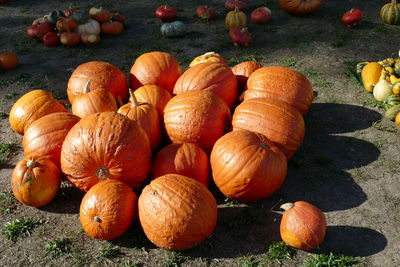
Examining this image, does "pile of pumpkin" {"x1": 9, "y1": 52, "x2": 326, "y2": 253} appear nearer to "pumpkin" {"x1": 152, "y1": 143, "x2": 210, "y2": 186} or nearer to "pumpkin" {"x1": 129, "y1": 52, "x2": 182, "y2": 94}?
"pumpkin" {"x1": 152, "y1": 143, "x2": 210, "y2": 186}

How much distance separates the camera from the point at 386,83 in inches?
231

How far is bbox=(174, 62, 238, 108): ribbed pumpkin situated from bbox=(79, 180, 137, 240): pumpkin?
1.65 m

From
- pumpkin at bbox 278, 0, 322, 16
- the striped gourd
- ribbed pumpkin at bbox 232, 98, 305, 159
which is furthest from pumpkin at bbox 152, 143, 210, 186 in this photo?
the striped gourd

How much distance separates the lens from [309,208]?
3.71 m

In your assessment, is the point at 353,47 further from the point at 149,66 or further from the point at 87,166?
the point at 87,166

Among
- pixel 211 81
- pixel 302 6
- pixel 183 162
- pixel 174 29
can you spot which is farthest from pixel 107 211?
pixel 302 6

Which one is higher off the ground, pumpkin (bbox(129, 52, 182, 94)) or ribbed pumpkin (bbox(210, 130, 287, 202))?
pumpkin (bbox(129, 52, 182, 94))

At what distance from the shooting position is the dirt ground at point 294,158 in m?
3.75

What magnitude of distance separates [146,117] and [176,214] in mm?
1307

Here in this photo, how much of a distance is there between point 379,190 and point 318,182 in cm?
59

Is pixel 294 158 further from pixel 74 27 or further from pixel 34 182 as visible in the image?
pixel 74 27

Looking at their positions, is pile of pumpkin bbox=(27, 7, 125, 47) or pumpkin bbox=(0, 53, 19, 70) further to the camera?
pile of pumpkin bbox=(27, 7, 125, 47)

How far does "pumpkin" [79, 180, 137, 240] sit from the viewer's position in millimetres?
3717

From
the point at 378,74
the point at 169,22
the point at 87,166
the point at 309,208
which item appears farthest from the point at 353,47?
the point at 87,166
